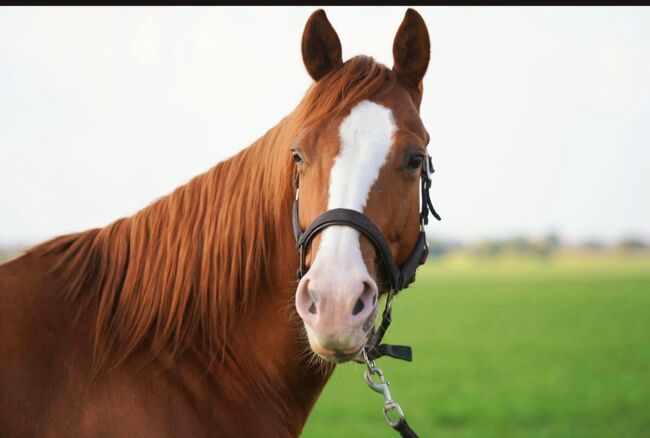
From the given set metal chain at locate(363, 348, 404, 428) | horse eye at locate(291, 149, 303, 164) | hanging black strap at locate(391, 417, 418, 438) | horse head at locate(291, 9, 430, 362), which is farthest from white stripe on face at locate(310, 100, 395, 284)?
hanging black strap at locate(391, 417, 418, 438)

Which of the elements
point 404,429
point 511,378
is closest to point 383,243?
point 404,429

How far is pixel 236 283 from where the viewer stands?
3.78 m

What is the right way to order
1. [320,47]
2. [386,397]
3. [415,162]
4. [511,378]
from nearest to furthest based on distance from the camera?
[415,162], [386,397], [320,47], [511,378]

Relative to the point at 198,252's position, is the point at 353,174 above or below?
above

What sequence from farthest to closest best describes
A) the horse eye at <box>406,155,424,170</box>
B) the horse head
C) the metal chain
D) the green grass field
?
the green grass field
the metal chain
the horse eye at <box>406,155,424,170</box>
the horse head

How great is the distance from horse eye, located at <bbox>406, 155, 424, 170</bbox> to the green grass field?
262 cm

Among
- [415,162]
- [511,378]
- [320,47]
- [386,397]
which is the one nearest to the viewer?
[415,162]

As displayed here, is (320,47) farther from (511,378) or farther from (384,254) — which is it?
(511,378)

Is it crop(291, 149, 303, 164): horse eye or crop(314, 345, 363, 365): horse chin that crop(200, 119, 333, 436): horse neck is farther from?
crop(314, 345, 363, 365): horse chin

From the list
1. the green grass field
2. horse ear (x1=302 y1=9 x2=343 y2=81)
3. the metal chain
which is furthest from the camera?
the green grass field

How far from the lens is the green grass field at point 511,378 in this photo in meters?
12.5

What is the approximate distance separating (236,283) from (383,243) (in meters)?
0.85

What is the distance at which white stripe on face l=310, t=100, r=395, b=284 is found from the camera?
322 centimetres

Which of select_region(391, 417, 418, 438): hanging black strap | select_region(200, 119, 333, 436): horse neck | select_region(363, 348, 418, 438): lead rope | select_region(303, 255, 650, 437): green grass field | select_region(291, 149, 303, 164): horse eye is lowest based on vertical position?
select_region(303, 255, 650, 437): green grass field
